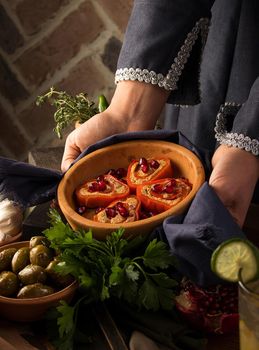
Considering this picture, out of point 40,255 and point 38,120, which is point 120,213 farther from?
point 38,120

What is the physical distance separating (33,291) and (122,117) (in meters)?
0.53

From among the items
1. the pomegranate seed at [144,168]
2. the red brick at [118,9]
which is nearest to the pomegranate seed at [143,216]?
the pomegranate seed at [144,168]

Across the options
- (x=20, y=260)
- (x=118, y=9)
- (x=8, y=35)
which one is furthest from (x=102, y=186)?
(x=8, y=35)

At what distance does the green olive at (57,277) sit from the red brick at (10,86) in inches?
65.0

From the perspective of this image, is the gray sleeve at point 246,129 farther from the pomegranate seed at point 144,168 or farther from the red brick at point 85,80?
the red brick at point 85,80

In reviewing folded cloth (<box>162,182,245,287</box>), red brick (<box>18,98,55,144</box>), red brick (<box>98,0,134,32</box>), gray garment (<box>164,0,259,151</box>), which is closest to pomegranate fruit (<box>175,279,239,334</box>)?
folded cloth (<box>162,182,245,287</box>)

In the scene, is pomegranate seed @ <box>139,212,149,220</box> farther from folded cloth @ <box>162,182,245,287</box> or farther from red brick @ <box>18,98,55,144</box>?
red brick @ <box>18,98,55,144</box>

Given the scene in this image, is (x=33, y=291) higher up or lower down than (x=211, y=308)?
higher up

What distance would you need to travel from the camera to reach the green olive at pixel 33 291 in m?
0.86

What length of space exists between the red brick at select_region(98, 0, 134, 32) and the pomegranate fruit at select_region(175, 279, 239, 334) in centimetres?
157

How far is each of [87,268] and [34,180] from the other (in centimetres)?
32

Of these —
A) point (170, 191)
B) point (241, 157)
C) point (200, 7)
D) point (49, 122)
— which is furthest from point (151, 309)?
point (49, 122)

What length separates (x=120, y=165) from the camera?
1.17 m

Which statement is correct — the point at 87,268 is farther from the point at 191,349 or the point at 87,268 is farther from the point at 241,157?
the point at 241,157
